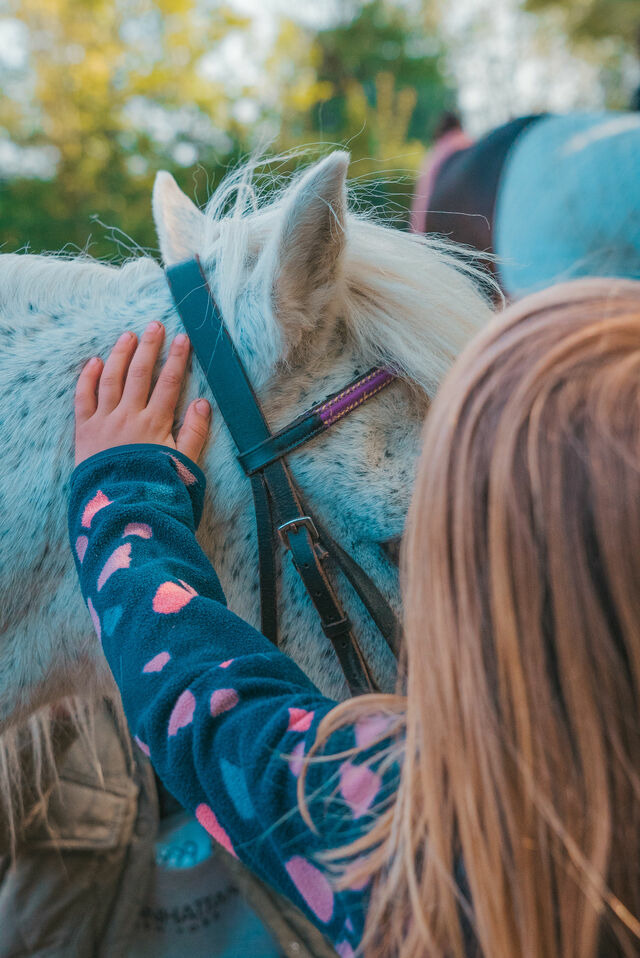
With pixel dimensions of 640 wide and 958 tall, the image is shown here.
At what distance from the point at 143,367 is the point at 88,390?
0.09 m

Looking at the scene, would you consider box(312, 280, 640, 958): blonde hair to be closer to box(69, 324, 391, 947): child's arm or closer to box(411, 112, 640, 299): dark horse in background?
box(69, 324, 391, 947): child's arm

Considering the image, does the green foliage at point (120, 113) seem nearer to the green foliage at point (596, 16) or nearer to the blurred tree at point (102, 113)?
the blurred tree at point (102, 113)

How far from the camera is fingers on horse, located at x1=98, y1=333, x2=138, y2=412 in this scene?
3.45 feet

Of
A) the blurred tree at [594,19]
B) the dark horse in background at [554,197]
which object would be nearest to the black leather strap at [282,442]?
the dark horse in background at [554,197]

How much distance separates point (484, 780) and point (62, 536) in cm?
70

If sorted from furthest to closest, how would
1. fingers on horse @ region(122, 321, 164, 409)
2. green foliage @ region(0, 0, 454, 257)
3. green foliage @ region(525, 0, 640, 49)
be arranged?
green foliage @ region(525, 0, 640, 49) → green foliage @ region(0, 0, 454, 257) → fingers on horse @ region(122, 321, 164, 409)

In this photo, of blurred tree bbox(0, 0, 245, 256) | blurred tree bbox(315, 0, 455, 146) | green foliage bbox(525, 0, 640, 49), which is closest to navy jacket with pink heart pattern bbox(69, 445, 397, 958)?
blurred tree bbox(0, 0, 245, 256)

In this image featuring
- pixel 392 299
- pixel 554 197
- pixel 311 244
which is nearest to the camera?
pixel 311 244

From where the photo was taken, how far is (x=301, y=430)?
103cm

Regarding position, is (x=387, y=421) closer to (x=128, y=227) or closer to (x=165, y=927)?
(x=165, y=927)

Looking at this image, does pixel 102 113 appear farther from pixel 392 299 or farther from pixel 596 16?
pixel 596 16

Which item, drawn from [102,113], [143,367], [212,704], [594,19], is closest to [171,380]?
[143,367]

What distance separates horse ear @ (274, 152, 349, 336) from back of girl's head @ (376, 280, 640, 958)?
0.43 meters

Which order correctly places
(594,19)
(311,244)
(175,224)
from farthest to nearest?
(594,19) → (175,224) → (311,244)
